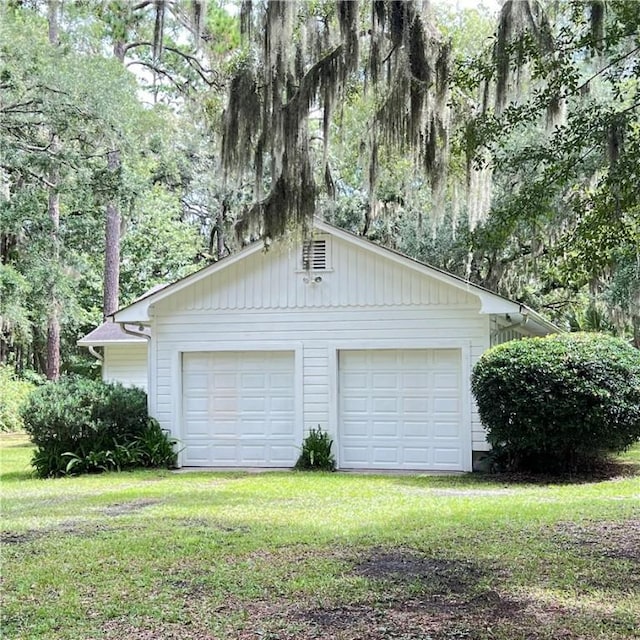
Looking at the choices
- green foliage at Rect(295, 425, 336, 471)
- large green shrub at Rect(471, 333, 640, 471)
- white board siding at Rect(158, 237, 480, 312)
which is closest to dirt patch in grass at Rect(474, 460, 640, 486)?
large green shrub at Rect(471, 333, 640, 471)

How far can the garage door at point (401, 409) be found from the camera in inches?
437

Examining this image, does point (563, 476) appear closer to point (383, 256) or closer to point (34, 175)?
point (383, 256)

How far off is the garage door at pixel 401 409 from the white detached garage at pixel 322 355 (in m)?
0.01

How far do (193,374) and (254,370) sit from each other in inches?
38.7

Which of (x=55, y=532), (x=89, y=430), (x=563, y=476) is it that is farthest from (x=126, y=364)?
(x=55, y=532)

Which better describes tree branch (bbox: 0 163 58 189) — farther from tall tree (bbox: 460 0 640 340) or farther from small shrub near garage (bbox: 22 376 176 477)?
tall tree (bbox: 460 0 640 340)

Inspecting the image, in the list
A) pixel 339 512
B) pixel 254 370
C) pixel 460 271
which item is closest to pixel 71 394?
pixel 254 370

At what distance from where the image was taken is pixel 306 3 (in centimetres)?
898

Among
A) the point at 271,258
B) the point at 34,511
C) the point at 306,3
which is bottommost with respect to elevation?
the point at 34,511

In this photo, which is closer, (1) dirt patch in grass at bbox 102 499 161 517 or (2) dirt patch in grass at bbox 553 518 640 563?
(2) dirt patch in grass at bbox 553 518 640 563

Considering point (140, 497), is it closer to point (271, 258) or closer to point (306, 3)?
point (271, 258)

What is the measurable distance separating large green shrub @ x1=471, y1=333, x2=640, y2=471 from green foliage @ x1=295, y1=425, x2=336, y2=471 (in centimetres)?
249

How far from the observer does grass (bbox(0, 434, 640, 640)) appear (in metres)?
3.93

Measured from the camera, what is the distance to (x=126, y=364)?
17188mm
